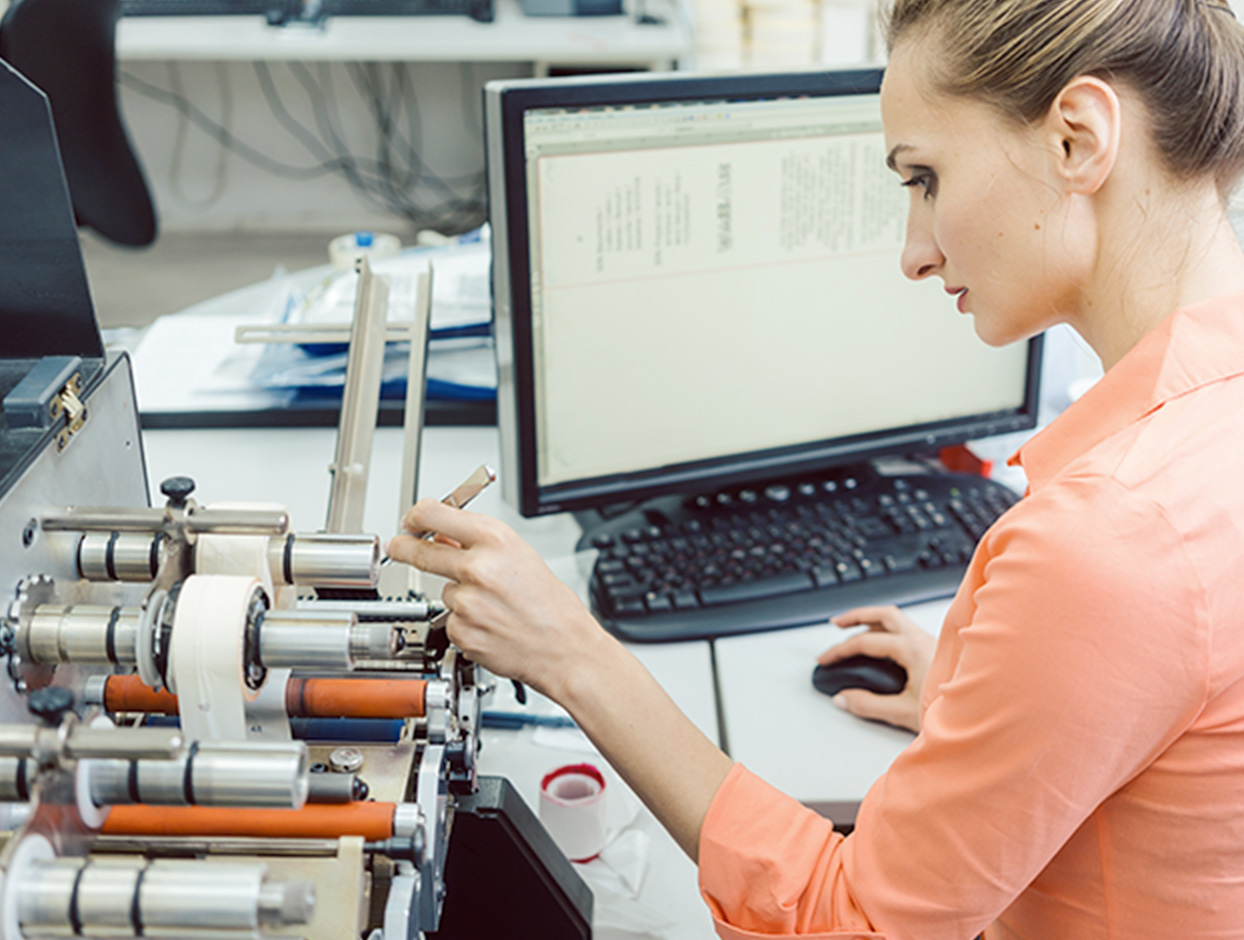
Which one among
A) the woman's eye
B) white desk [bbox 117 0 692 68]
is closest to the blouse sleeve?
the woman's eye

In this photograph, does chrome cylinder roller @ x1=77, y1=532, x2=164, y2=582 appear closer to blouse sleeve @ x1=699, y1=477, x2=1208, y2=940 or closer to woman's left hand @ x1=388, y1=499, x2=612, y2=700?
woman's left hand @ x1=388, y1=499, x2=612, y2=700

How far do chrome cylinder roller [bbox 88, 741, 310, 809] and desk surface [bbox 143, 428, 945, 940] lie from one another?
0.31 metres

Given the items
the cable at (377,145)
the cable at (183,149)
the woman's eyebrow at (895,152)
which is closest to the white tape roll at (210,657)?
the woman's eyebrow at (895,152)

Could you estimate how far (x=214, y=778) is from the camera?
0.44 meters

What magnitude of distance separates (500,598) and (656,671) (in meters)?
0.35

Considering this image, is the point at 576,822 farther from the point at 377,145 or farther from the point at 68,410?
the point at 377,145

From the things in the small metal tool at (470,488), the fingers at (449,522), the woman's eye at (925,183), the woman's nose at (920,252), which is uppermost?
the woman's eye at (925,183)

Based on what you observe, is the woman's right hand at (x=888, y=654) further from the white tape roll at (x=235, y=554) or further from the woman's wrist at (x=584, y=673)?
the white tape roll at (x=235, y=554)

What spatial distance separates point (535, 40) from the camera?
2.80m

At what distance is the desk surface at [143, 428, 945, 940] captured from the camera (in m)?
0.83

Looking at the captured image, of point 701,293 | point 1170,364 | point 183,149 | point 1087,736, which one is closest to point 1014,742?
Result: point 1087,736

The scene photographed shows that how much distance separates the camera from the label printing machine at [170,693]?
0.42m

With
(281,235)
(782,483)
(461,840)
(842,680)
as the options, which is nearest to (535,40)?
(281,235)

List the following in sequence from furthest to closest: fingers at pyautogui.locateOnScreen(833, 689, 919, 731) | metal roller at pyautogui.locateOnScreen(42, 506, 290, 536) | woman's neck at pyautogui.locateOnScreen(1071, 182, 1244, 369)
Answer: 1. fingers at pyautogui.locateOnScreen(833, 689, 919, 731)
2. woman's neck at pyautogui.locateOnScreen(1071, 182, 1244, 369)
3. metal roller at pyautogui.locateOnScreen(42, 506, 290, 536)
